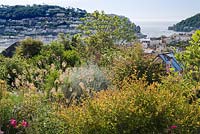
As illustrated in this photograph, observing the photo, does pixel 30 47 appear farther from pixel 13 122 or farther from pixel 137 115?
pixel 137 115

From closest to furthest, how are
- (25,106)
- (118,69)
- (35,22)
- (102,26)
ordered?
(25,106) < (118,69) < (102,26) < (35,22)

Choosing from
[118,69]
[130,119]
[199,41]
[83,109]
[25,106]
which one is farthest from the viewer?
[118,69]

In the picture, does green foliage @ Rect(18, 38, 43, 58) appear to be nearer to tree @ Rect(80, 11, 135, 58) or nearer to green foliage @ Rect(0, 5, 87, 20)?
tree @ Rect(80, 11, 135, 58)

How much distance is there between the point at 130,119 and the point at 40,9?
41027mm

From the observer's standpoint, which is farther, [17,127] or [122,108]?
[17,127]

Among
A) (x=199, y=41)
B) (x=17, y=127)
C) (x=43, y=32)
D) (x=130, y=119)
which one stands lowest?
(x=43, y=32)

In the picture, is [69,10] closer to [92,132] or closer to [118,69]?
[118,69]

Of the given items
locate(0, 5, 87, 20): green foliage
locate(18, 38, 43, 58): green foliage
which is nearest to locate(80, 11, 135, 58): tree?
locate(18, 38, 43, 58): green foliage

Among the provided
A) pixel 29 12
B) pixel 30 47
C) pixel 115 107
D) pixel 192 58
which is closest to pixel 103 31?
pixel 30 47

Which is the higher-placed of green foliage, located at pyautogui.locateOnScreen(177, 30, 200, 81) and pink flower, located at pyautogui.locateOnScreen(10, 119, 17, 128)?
green foliage, located at pyautogui.locateOnScreen(177, 30, 200, 81)

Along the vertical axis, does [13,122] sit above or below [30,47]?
above

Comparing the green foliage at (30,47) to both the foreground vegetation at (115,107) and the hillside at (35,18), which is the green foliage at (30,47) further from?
the hillside at (35,18)

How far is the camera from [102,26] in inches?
450

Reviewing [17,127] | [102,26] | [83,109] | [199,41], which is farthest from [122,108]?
[102,26]
